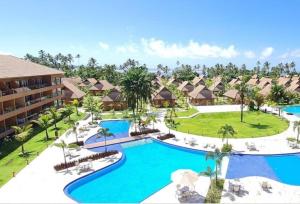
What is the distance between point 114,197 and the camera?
76.8 feet

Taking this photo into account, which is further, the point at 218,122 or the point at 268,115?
the point at 268,115

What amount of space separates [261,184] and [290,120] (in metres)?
30.5

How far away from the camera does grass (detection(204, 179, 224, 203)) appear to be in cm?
2106

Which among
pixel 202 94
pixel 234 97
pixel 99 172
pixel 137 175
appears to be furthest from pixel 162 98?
pixel 99 172

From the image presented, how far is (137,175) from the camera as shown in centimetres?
2794

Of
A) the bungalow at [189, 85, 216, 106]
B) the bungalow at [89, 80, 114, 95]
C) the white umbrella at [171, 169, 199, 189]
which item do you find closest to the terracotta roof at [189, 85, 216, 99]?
the bungalow at [189, 85, 216, 106]

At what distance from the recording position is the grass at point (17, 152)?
91.2 feet

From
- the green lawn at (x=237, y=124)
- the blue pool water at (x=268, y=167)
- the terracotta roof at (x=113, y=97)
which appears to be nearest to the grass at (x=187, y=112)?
the green lawn at (x=237, y=124)

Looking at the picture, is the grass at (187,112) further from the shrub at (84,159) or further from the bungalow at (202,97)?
the shrub at (84,159)

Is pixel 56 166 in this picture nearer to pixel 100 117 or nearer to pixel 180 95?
pixel 100 117

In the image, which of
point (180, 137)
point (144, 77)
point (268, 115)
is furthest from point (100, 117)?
point (268, 115)

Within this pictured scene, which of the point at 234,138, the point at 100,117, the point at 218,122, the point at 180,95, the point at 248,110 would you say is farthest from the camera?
the point at 180,95

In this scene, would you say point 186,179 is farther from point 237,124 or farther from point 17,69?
point 17,69

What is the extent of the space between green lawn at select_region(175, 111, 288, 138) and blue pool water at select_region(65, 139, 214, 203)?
8639mm
